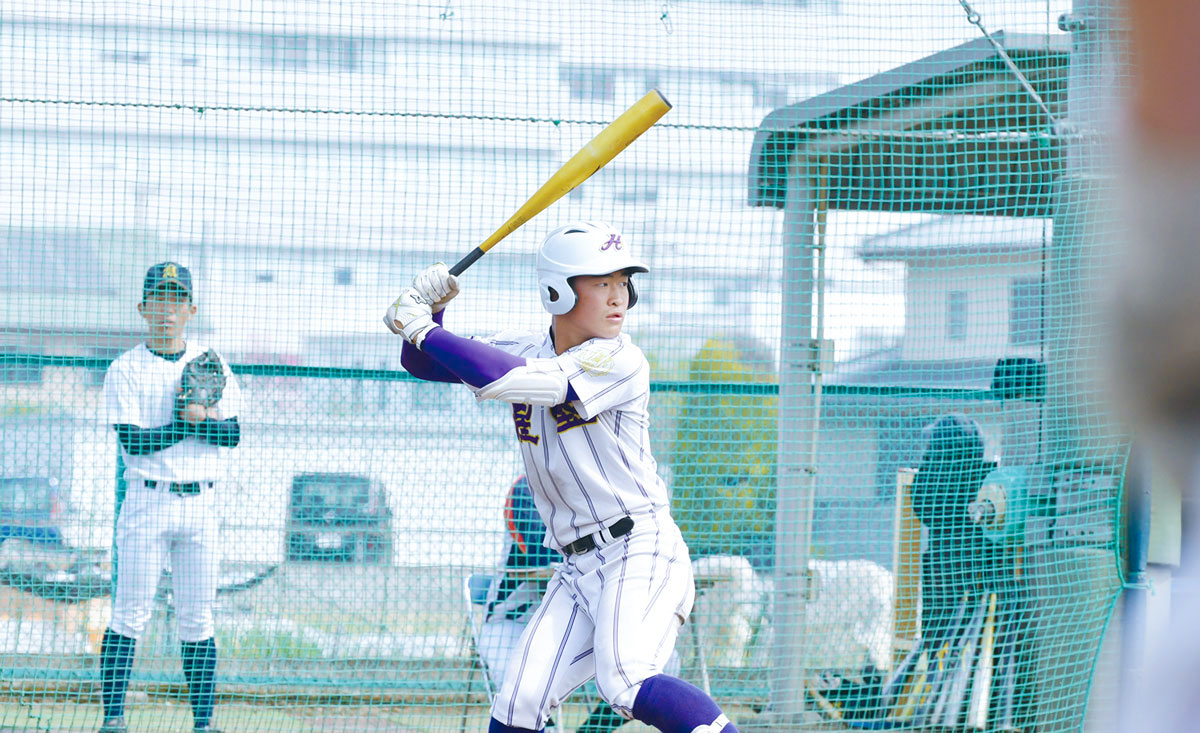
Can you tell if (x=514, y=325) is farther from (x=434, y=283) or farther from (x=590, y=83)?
(x=434, y=283)

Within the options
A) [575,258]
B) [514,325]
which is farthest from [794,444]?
[575,258]

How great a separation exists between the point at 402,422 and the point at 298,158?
1.08 m

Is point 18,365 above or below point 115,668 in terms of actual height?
above

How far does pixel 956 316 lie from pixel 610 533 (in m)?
2.47

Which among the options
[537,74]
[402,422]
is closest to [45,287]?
[402,422]

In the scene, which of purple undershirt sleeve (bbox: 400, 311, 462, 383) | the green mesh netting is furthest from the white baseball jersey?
purple undershirt sleeve (bbox: 400, 311, 462, 383)

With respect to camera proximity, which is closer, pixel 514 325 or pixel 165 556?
pixel 165 556

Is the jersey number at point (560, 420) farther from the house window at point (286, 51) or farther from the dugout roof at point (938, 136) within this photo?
the house window at point (286, 51)

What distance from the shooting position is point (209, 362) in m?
4.27

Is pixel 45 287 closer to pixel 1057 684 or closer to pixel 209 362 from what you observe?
pixel 209 362

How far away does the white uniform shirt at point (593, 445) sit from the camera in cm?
281

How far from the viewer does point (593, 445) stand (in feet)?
9.50

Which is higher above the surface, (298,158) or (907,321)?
(298,158)

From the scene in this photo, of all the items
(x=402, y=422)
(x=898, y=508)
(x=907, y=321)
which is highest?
(x=907, y=321)
